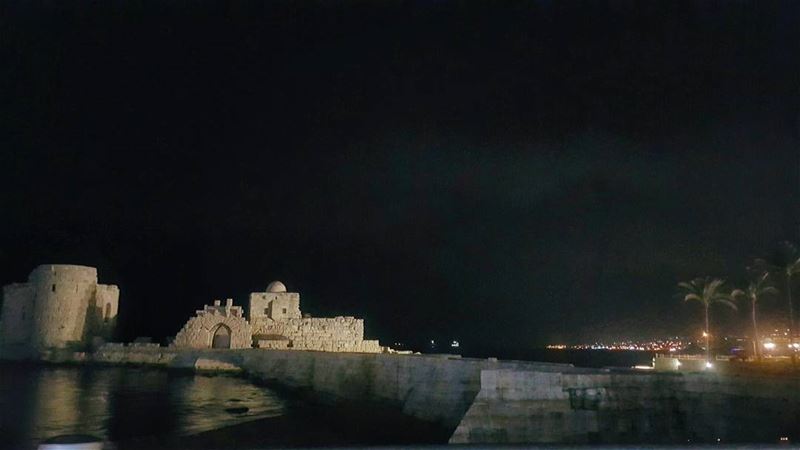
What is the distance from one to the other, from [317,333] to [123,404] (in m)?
A: 22.2

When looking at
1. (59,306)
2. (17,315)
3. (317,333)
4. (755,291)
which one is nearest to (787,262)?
(755,291)

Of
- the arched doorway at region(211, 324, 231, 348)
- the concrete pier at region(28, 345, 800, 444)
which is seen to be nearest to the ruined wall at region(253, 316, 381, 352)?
the arched doorway at region(211, 324, 231, 348)

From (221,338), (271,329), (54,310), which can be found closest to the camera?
(271,329)

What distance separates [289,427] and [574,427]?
35.2ft

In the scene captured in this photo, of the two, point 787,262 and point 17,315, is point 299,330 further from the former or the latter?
point 787,262

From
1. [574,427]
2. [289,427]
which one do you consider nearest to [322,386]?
[289,427]

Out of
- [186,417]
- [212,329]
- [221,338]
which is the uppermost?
[212,329]

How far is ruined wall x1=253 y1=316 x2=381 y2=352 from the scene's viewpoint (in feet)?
159

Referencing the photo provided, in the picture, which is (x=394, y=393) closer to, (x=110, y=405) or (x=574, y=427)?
(x=574, y=427)

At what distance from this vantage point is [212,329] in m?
47.8

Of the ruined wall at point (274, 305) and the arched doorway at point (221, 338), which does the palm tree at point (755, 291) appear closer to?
the ruined wall at point (274, 305)

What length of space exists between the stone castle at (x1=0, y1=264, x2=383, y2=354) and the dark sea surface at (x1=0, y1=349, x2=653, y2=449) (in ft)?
35.1

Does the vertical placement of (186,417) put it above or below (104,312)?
below

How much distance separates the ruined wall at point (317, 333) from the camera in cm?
4856
